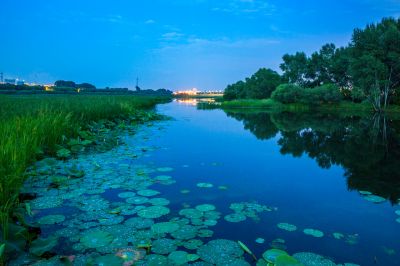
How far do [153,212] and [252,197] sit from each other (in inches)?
85.3

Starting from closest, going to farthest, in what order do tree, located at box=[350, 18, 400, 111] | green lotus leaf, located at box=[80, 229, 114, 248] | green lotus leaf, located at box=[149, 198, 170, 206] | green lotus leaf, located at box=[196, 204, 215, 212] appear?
1. green lotus leaf, located at box=[80, 229, 114, 248]
2. green lotus leaf, located at box=[196, 204, 215, 212]
3. green lotus leaf, located at box=[149, 198, 170, 206]
4. tree, located at box=[350, 18, 400, 111]

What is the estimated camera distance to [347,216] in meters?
5.26

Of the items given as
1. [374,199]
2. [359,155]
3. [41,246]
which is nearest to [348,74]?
[359,155]

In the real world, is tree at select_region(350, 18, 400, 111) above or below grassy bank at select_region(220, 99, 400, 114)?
above

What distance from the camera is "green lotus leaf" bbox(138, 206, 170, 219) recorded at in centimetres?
484

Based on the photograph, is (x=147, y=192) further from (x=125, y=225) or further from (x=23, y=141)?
(x=23, y=141)

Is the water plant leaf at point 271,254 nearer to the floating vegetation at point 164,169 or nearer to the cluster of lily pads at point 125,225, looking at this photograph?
the cluster of lily pads at point 125,225

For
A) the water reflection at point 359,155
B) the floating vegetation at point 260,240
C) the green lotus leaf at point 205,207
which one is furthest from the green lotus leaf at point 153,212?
the water reflection at point 359,155


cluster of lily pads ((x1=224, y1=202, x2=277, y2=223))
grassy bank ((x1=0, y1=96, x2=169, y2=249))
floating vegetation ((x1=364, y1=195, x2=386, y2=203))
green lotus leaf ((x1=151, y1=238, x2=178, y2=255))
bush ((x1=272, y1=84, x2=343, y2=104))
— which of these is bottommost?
floating vegetation ((x1=364, y1=195, x2=386, y2=203))

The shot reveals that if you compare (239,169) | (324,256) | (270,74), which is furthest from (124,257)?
(270,74)

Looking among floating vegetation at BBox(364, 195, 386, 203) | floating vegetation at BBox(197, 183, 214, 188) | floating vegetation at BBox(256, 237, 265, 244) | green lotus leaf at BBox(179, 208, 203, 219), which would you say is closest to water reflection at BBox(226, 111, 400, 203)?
floating vegetation at BBox(364, 195, 386, 203)

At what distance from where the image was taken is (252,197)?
6.15 m

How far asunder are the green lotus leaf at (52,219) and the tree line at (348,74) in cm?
3888

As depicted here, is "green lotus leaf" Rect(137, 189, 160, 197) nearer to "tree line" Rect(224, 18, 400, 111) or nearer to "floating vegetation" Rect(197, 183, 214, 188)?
"floating vegetation" Rect(197, 183, 214, 188)
